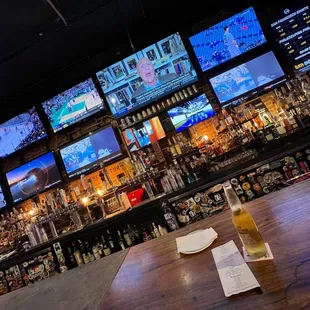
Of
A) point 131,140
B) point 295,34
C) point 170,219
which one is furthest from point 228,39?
point 170,219

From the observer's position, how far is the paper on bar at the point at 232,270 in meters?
0.77

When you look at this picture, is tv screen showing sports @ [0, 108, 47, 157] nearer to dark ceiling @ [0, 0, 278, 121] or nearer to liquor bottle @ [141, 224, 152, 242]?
dark ceiling @ [0, 0, 278, 121]

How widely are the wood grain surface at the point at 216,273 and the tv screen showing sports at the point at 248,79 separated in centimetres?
306

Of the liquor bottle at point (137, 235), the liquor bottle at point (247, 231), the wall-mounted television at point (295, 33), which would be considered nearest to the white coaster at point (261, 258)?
the liquor bottle at point (247, 231)

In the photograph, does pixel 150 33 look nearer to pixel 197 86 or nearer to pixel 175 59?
pixel 175 59

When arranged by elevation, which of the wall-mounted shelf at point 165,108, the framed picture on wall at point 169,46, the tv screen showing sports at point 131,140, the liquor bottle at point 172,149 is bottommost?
the liquor bottle at point 172,149

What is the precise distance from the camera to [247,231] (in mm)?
951

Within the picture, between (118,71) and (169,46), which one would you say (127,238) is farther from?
(169,46)

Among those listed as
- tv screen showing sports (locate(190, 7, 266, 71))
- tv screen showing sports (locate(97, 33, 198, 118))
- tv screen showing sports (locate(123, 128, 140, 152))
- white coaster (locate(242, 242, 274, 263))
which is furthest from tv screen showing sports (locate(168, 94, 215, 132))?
white coaster (locate(242, 242, 274, 263))

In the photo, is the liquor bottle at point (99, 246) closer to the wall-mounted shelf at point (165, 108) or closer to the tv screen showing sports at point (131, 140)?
the tv screen showing sports at point (131, 140)

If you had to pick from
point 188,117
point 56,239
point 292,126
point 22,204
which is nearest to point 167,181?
point 188,117

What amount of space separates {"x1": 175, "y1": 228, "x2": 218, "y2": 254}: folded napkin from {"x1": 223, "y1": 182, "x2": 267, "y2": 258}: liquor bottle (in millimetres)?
232

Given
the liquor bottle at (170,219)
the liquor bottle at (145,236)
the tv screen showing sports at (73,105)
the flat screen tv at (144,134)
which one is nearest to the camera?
the liquor bottle at (170,219)

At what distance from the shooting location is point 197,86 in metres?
4.61
